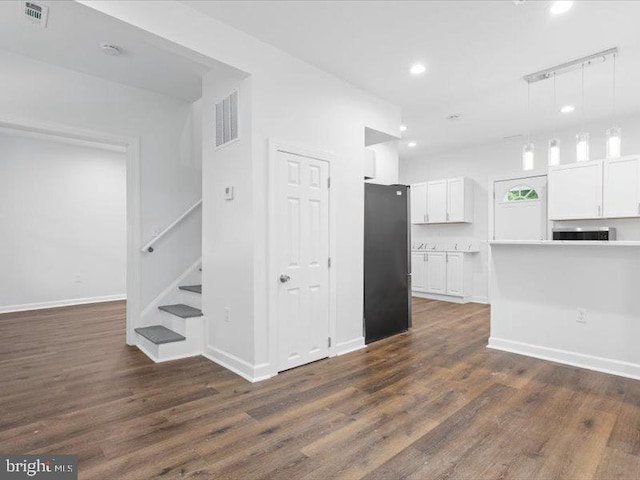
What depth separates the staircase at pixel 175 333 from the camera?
363 centimetres

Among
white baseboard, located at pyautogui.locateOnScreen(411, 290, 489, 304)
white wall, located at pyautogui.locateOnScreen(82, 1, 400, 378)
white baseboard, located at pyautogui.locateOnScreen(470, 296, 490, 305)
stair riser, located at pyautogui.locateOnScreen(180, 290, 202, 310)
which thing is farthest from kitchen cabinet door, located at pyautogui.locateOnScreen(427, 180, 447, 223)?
stair riser, located at pyautogui.locateOnScreen(180, 290, 202, 310)

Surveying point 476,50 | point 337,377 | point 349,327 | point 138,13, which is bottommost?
point 337,377

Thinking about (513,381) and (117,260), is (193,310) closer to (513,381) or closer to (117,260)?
(513,381)

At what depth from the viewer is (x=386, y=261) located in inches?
176

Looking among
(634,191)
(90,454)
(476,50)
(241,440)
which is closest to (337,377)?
(241,440)

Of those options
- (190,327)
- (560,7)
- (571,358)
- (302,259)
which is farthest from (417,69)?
(190,327)

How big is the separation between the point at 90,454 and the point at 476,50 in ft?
14.4

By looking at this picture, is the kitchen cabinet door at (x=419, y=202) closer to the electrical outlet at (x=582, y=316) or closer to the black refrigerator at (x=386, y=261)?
the black refrigerator at (x=386, y=261)

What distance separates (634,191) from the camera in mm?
4859

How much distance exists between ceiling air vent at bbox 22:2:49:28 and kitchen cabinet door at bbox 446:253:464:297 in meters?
6.69

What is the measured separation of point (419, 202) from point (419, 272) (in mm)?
1531

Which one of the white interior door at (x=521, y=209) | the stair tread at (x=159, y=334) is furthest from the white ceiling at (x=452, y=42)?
the stair tread at (x=159, y=334)

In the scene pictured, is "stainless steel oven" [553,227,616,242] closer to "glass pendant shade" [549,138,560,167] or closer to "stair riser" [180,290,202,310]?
"glass pendant shade" [549,138,560,167]

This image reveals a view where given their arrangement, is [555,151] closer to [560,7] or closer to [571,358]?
[560,7]
